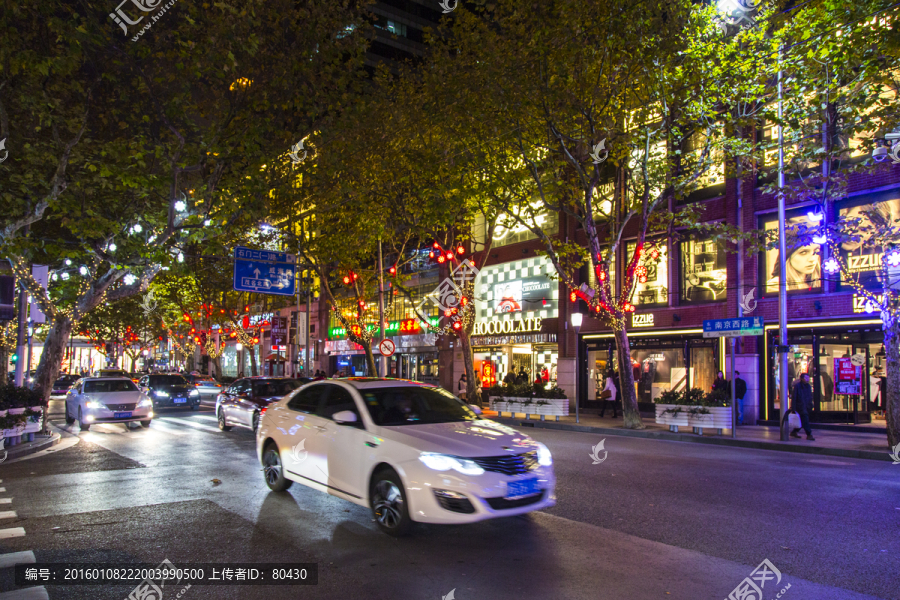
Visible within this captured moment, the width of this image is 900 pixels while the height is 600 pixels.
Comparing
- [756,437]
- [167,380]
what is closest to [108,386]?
[167,380]

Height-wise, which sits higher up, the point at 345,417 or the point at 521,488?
the point at 345,417

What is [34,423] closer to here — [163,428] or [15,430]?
[15,430]

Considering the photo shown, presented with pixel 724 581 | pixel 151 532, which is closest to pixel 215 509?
pixel 151 532

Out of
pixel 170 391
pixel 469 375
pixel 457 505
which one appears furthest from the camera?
pixel 469 375

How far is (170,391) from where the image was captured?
2445 cm

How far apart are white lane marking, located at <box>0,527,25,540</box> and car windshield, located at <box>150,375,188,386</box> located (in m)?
19.6

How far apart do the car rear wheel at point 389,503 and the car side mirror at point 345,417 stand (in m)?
0.73

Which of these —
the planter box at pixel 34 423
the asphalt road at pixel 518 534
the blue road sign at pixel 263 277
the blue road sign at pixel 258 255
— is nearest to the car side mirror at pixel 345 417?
the asphalt road at pixel 518 534

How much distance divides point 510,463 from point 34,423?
44.7 ft

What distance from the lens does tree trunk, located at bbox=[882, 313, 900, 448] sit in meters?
13.6

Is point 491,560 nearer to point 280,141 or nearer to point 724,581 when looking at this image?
point 724,581

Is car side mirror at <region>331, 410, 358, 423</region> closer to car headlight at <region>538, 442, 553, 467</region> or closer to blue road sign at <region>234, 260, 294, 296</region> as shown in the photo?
car headlight at <region>538, 442, 553, 467</region>

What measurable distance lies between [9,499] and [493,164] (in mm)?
16419

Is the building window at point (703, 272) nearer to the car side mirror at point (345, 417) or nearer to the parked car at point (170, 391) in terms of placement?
the car side mirror at point (345, 417)
